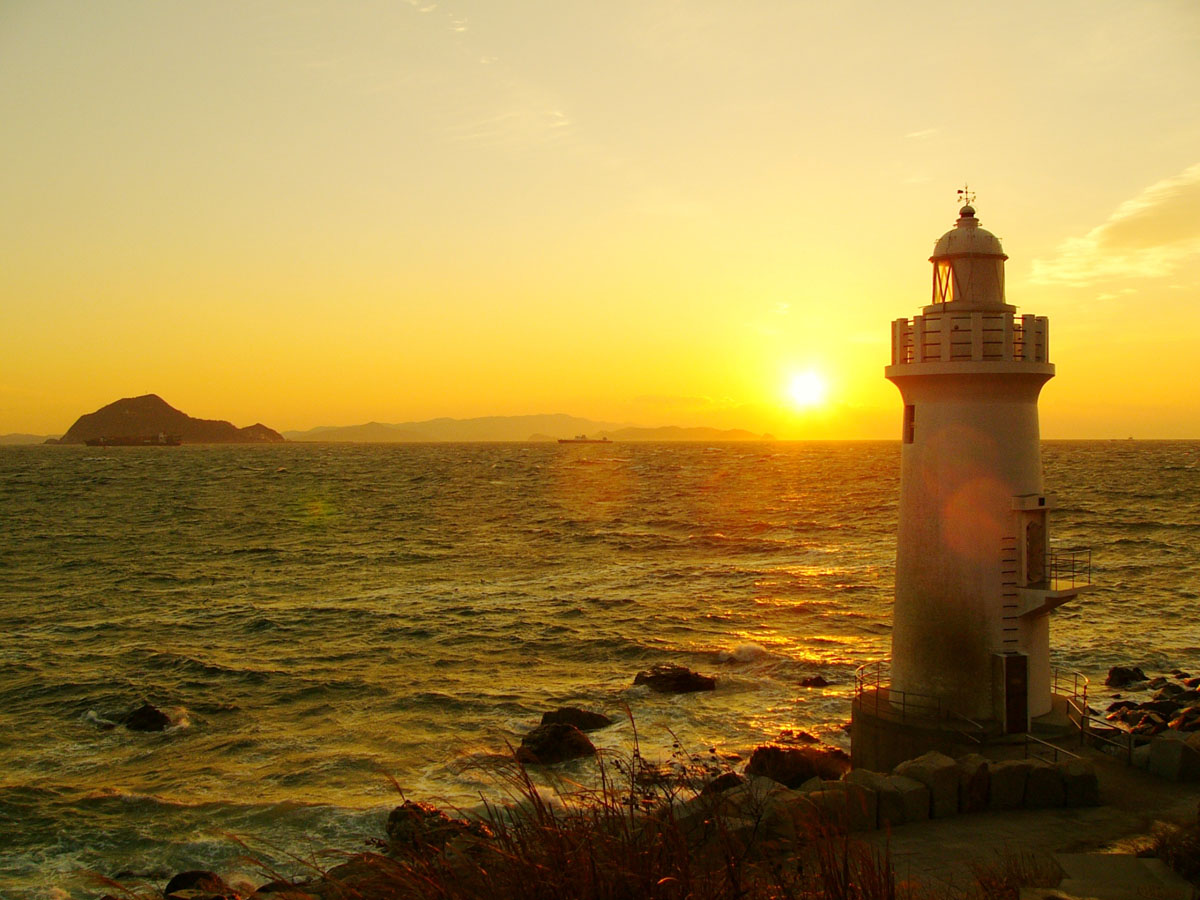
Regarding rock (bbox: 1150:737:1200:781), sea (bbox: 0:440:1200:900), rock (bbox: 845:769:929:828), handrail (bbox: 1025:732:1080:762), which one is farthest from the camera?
sea (bbox: 0:440:1200:900)

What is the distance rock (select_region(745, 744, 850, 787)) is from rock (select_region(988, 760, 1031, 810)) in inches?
145

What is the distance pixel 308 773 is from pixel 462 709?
4558 millimetres

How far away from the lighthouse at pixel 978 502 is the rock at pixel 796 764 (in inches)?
75.9

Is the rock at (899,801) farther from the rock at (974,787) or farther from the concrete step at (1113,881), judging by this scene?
the concrete step at (1113,881)

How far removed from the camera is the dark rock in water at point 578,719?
65.1ft

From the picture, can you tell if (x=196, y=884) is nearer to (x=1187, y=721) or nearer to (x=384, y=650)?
(x=384, y=650)

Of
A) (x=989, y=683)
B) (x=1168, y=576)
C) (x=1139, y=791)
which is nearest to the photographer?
(x=1139, y=791)

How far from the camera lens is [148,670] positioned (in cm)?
2570

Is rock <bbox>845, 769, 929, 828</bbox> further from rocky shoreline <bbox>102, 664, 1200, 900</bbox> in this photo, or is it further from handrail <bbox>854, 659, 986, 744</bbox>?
handrail <bbox>854, 659, 986, 744</bbox>

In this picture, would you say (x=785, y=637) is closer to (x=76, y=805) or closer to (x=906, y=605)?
(x=906, y=605)

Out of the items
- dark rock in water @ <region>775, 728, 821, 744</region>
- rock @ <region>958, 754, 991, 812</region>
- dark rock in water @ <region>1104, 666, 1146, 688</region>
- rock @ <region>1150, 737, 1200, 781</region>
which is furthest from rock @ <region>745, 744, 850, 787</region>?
dark rock in water @ <region>1104, 666, 1146, 688</region>

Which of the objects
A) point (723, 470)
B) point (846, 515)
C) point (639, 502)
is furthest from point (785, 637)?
point (723, 470)

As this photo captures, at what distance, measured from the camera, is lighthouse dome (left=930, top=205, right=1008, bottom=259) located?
1320 cm

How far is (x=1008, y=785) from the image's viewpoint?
10820 millimetres
